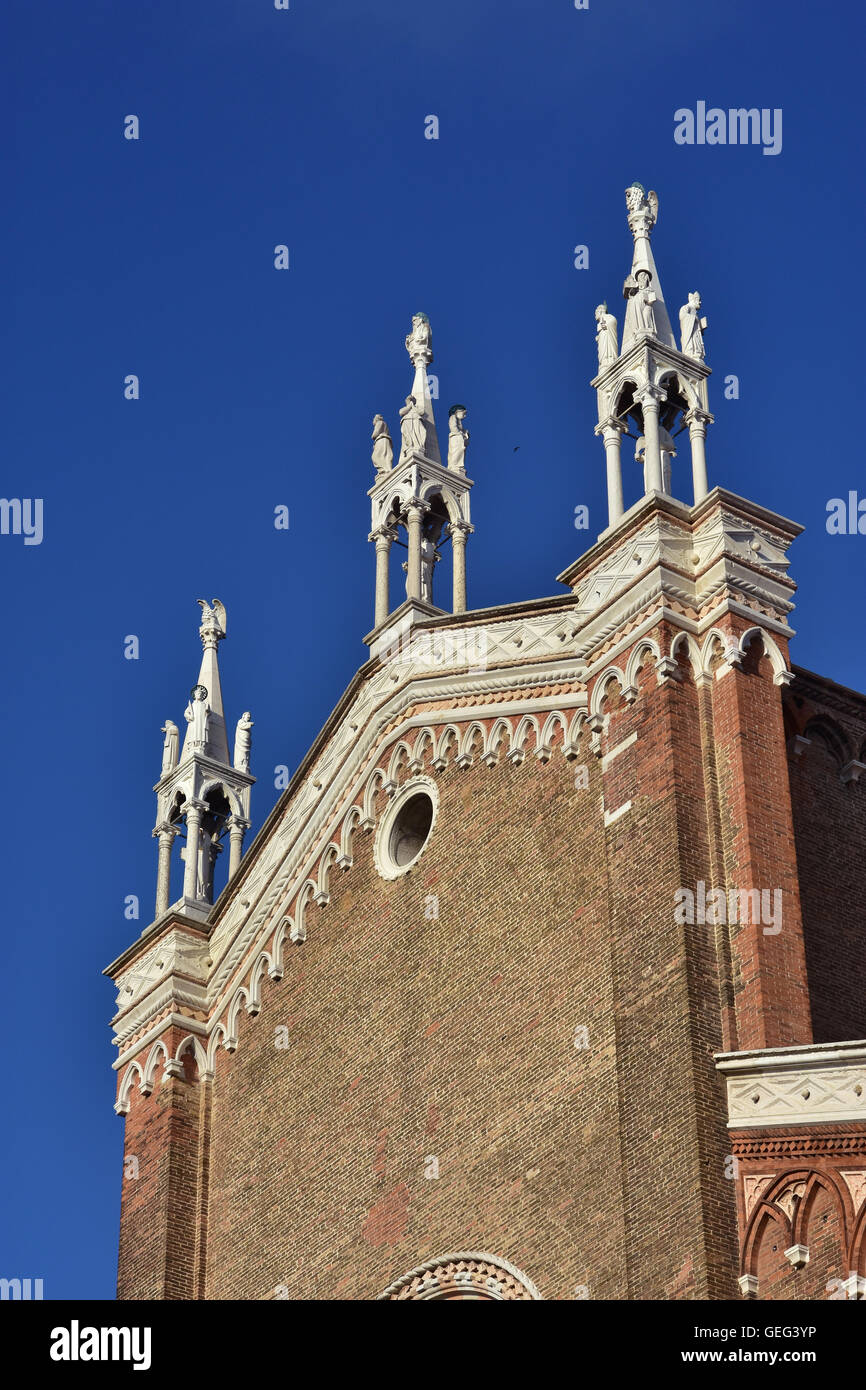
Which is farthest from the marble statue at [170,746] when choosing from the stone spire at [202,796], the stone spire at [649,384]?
the stone spire at [649,384]

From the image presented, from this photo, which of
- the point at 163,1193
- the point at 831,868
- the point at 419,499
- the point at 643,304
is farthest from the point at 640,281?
the point at 163,1193

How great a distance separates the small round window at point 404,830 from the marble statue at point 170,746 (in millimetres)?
4913

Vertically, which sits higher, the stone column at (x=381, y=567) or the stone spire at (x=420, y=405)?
the stone spire at (x=420, y=405)

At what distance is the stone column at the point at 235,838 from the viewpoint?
2958cm

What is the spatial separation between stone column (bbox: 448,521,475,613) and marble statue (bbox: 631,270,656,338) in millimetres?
3748

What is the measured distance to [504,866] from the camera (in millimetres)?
24141

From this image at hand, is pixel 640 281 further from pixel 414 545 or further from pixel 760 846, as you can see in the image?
pixel 760 846

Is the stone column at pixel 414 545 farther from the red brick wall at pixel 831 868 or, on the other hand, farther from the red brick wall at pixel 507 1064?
the red brick wall at pixel 831 868

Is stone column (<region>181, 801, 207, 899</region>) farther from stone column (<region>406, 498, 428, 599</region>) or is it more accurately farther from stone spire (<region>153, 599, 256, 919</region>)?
stone column (<region>406, 498, 428, 599</region>)

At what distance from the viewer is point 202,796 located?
29891 mm
